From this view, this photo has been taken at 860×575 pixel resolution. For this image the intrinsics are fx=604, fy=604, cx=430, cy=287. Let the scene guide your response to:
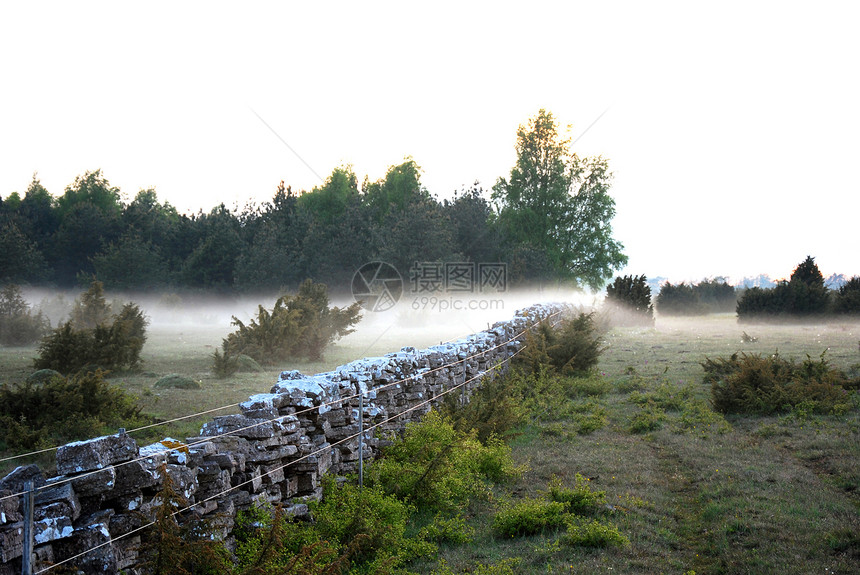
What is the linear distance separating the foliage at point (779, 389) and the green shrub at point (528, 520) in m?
6.28

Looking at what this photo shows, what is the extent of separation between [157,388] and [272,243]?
3847cm

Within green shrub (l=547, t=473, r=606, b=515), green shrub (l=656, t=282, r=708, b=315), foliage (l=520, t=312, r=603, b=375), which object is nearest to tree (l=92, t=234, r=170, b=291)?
green shrub (l=656, t=282, r=708, b=315)

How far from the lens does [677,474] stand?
24.7 ft

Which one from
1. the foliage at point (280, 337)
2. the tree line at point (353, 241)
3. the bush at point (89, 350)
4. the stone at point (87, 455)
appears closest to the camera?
the stone at point (87, 455)

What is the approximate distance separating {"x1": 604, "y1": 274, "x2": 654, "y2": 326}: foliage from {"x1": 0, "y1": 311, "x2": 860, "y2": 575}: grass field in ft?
49.7

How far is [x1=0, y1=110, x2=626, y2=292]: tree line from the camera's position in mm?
44562

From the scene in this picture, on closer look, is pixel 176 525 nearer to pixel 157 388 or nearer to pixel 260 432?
pixel 260 432

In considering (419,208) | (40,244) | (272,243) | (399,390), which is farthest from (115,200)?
(399,390)

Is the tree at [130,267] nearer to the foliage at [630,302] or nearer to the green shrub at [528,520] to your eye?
the foliage at [630,302]

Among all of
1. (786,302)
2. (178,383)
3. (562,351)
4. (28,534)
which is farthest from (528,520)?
(786,302)

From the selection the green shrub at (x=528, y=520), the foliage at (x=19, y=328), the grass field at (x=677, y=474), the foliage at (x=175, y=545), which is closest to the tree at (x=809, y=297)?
the grass field at (x=677, y=474)

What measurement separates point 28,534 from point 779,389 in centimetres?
1111

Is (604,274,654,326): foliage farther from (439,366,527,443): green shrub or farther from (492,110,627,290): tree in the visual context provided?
(439,366,527,443): green shrub

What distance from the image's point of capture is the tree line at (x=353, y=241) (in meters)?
44.6
